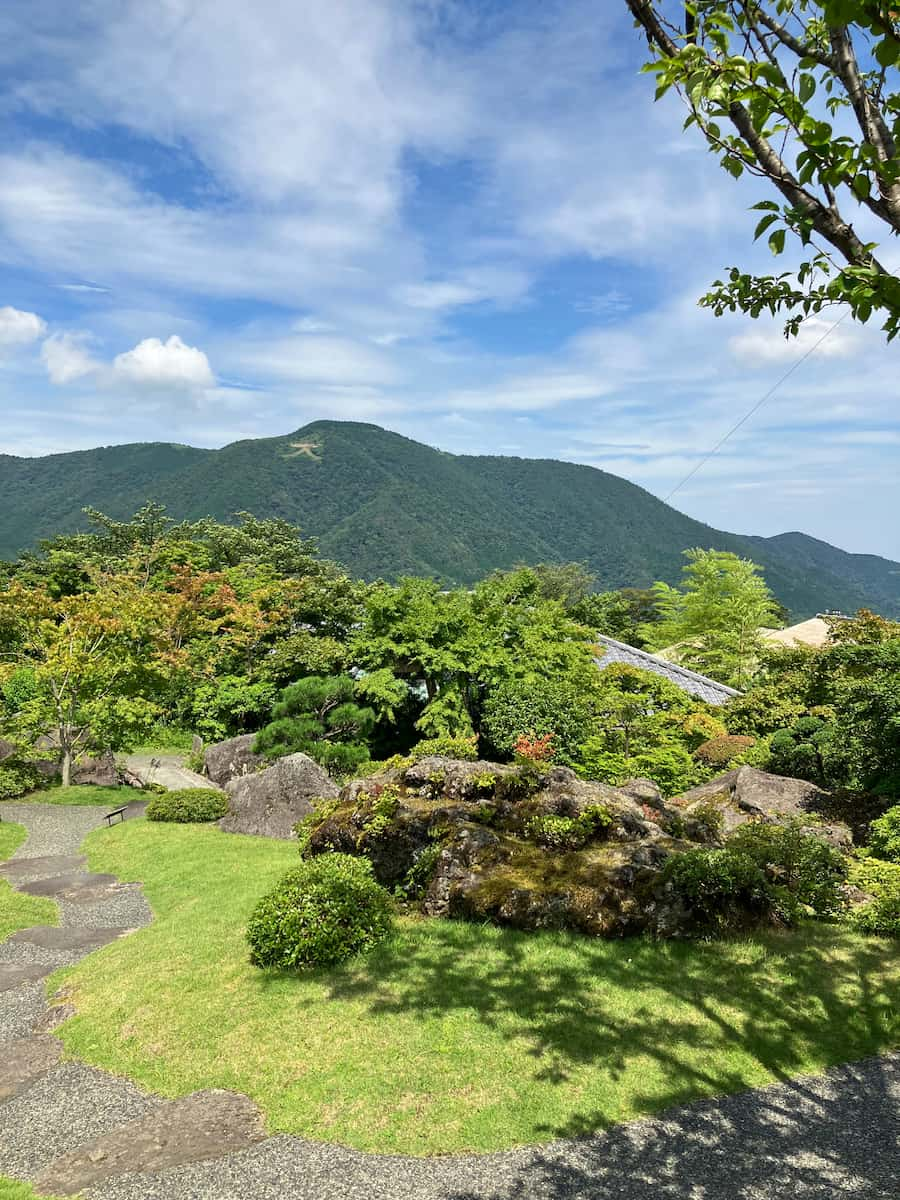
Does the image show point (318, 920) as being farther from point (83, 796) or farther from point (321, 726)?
point (83, 796)

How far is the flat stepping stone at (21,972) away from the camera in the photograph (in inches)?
350

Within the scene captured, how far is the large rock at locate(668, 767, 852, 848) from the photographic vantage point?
43.0 ft

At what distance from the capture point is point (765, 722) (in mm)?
18953

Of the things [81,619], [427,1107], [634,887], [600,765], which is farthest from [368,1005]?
[81,619]

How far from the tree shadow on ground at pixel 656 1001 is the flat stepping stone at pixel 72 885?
23.6ft

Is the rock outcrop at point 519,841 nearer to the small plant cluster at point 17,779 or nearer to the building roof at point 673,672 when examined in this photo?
the small plant cluster at point 17,779

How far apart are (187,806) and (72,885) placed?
5001 mm

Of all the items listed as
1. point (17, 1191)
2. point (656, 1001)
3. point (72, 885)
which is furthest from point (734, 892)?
point (72, 885)

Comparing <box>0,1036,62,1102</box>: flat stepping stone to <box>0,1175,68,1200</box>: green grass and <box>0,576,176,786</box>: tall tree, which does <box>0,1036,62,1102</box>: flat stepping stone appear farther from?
<box>0,576,176,786</box>: tall tree

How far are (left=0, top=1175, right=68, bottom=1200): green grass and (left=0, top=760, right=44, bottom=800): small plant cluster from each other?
1703 centimetres

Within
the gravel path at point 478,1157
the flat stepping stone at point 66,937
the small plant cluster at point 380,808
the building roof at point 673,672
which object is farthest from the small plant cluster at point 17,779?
the building roof at point 673,672

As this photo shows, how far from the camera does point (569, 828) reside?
10.4 metres

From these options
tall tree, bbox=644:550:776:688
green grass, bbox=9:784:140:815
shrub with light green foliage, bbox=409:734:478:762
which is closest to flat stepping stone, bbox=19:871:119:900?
green grass, bbox=9:784:140:815

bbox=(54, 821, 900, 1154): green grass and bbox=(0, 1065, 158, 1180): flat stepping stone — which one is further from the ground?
bbox=(54, 821, 900, 1154): green grass
